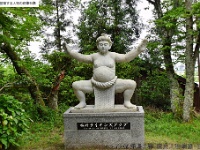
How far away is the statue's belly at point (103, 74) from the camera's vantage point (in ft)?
17.5

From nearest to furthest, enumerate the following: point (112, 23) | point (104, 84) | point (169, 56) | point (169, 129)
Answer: point (104, 84) < point (169, 129) < point (169, 56) < point (112, 23)

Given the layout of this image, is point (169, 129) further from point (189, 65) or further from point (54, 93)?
point (54, 93)

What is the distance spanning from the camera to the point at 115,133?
5.24 meters

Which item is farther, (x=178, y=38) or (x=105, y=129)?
(x=178, y=38)

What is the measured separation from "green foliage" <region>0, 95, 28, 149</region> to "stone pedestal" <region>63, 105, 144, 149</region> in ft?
2.97

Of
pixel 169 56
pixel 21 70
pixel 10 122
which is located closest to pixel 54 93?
pixel 21 70

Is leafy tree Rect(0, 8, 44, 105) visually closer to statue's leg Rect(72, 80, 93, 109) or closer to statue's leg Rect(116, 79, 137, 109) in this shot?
statue's leg Rect(72, 80, 93, 109)

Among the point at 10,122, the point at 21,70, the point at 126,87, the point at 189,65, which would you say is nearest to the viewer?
the point at 10,122

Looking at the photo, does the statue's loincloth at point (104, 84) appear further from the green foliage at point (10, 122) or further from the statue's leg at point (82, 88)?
the green foliage at point (10, 122)

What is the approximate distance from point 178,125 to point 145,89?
2.75m

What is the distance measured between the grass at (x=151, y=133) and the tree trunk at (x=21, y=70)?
2.99 ft

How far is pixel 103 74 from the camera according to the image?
534cm

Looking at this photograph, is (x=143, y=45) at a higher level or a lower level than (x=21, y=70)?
higher

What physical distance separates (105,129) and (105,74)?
1120mm
